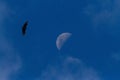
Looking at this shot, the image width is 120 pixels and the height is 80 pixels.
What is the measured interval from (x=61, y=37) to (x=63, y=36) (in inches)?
132

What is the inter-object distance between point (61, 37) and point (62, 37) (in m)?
1.70

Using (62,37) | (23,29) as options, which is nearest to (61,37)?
(62,37)

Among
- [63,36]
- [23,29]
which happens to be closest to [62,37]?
[63,36]

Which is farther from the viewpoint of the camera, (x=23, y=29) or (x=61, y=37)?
(x=61, y=37)

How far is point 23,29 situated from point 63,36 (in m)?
9.48

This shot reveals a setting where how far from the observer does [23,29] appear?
62719mm

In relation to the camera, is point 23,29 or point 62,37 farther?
point 62,37

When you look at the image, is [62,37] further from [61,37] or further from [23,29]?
[23,29]

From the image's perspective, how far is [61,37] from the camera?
6900cm

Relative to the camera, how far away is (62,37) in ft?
221

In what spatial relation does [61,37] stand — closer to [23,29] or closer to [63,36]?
[63,36]

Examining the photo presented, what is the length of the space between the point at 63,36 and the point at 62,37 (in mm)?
1654

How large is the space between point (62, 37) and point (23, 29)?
9952mm

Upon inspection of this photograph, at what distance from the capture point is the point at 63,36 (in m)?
65.7
